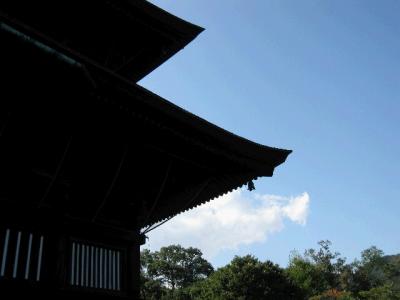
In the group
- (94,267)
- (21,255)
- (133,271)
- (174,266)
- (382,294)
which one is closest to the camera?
(21,255)

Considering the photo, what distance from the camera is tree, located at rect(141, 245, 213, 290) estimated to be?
259ft

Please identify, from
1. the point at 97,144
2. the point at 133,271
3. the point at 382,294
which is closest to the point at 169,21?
the point at 97,144

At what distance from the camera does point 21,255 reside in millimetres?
6977

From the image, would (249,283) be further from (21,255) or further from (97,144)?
(21,255)

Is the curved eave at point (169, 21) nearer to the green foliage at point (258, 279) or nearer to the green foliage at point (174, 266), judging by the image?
the green foliage at point (258, 279)

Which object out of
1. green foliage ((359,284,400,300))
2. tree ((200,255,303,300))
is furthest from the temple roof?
green foliage ((359,284,400,300))

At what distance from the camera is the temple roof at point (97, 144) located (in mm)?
6125

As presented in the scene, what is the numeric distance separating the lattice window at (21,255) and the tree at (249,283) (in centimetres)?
4321

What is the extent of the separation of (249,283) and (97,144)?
43.6 m

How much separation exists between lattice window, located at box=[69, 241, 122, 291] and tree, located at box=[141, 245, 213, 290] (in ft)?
239

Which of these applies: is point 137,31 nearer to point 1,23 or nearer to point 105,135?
point 105,135

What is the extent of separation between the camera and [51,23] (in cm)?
1023

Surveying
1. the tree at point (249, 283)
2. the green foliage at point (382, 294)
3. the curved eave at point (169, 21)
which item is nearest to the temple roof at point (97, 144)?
the curved eave at point (169, 21)

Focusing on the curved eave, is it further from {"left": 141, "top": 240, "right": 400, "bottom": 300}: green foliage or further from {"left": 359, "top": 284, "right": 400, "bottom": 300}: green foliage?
{"left": 359, "top": 284, "right": 400, "bottom": 300}: green foliage
